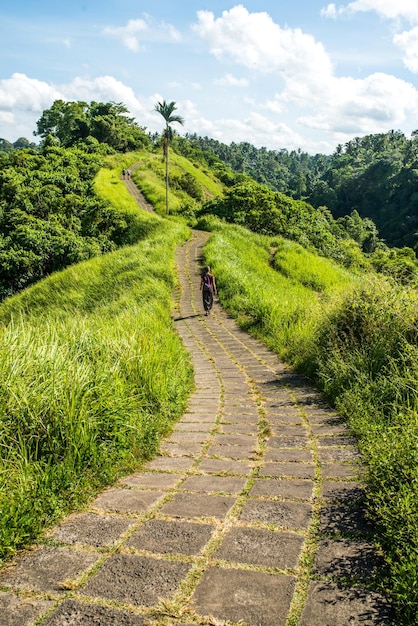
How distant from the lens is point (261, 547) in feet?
7.70

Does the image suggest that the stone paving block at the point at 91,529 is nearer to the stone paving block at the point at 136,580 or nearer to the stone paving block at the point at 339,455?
the stone paving block at the point at 136,580

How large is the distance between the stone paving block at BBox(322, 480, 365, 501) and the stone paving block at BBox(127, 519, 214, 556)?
776mm

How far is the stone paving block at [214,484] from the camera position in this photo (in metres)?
3.04

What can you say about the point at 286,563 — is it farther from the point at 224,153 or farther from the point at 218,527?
the point at 224,153

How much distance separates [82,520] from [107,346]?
2.25 m

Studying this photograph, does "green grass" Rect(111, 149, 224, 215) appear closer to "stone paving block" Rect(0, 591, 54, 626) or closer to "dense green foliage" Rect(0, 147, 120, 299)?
"dense green foliage" Rect(0, 147, 120, 299)

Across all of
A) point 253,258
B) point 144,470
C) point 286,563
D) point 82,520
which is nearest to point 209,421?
point 144,470

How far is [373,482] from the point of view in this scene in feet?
9.04

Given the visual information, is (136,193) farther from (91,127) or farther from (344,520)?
(344,520)

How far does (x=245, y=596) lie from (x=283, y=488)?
107 centimetres

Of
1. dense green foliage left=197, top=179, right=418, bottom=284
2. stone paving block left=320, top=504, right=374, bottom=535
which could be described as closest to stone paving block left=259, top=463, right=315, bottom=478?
stone paving block left=320, top=504, right=374, bottom=535

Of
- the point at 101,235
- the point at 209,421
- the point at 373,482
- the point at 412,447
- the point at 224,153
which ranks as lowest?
the point at 209,421

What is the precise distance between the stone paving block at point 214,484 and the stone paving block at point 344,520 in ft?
1.93

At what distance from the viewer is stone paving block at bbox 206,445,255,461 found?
12.0ft
